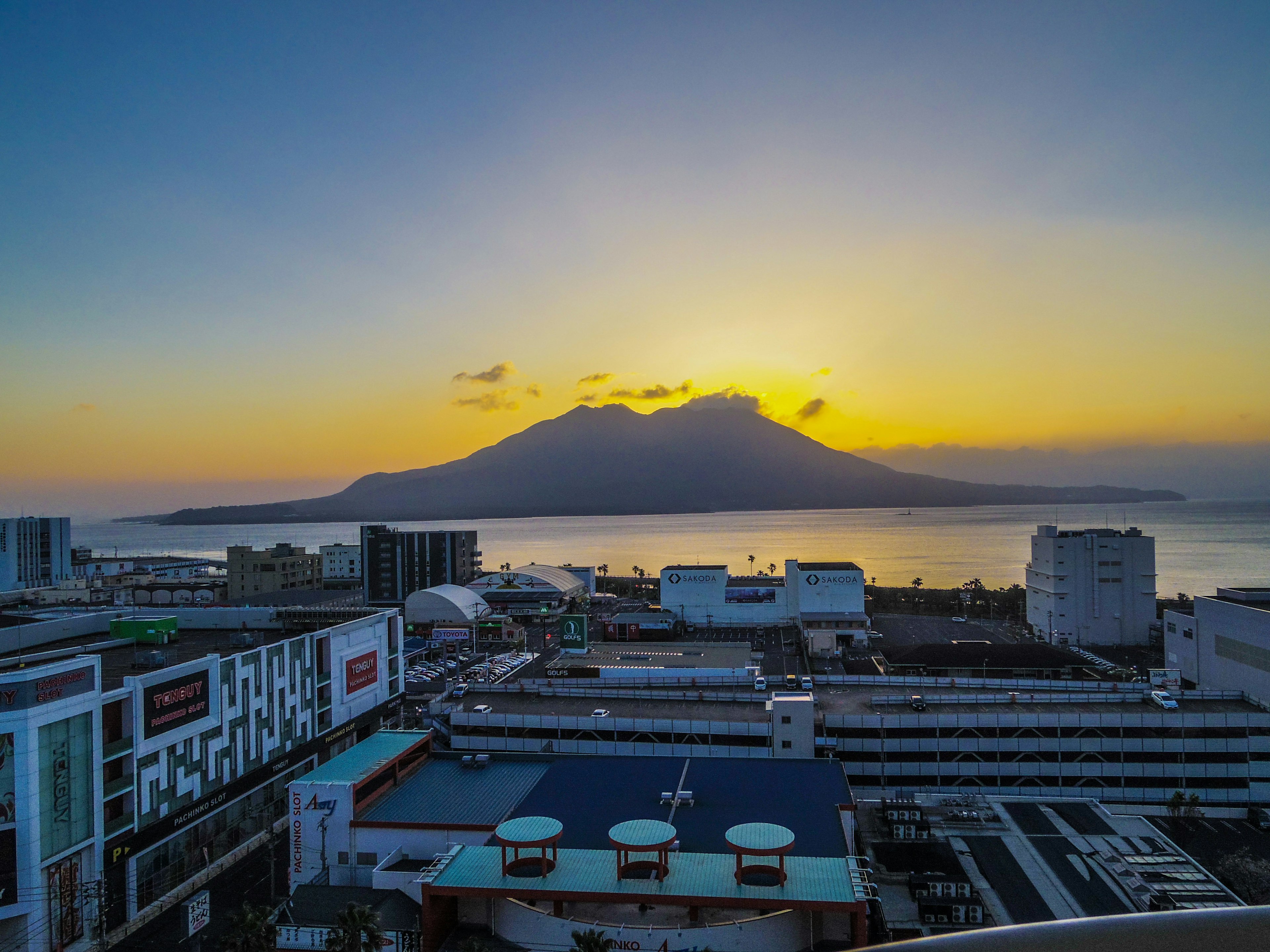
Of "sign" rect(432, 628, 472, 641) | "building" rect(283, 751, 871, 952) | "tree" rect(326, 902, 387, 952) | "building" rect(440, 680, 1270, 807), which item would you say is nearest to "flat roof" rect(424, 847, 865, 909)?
"building" rect(283, 751, 871, 952)

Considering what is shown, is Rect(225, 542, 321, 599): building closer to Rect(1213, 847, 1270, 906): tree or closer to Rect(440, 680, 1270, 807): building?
Rect(440, 680, 1270, 807): building

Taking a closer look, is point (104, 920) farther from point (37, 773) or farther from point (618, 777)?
point (618, 777)

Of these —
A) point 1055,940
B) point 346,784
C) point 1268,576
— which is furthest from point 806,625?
point 1268,576

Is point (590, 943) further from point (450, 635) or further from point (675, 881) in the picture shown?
point (450, 635)

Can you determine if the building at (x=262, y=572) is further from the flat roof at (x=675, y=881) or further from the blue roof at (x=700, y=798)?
the flat roof at (x=675, y=881)

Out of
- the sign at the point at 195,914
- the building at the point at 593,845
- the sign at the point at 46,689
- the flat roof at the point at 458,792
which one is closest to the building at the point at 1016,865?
the building at the point at 593,845

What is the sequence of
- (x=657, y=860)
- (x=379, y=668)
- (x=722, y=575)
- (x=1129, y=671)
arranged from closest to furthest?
(x=657, y=860)
(x=379, y=668)
(x=1129, y=671)
(x=722, y=575)
